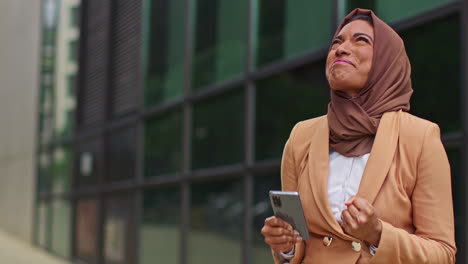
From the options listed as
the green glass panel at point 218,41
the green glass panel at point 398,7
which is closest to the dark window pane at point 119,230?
the green glass panel at point 218,41

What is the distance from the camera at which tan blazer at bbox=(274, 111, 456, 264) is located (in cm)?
196

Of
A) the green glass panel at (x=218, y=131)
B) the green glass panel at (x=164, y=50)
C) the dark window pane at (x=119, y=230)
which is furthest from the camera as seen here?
the dark window pane at (x=119, y=230)

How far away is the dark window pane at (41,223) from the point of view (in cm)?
1441

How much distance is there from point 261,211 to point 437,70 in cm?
230

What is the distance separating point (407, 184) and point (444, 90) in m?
2.17

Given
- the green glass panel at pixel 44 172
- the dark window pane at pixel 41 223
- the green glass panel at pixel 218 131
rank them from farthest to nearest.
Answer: the green glass panel at pixel 44 172 → the dark window pane at pixel 41 223 → the green glass panel at pixel 218 131

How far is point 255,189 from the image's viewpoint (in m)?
6.11

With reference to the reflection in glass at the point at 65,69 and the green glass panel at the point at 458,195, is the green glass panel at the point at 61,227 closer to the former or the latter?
the reflection in glass at the point at 65,69

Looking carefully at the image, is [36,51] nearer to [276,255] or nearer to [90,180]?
[90,180]

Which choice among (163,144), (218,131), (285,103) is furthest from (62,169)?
(285,103)

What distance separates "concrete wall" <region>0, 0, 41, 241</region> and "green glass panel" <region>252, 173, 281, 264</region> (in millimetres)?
10640

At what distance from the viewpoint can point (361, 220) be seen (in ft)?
6.11

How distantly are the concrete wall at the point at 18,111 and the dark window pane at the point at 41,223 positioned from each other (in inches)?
23.3

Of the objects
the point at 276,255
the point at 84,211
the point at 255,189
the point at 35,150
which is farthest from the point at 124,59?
the point at 276,255
